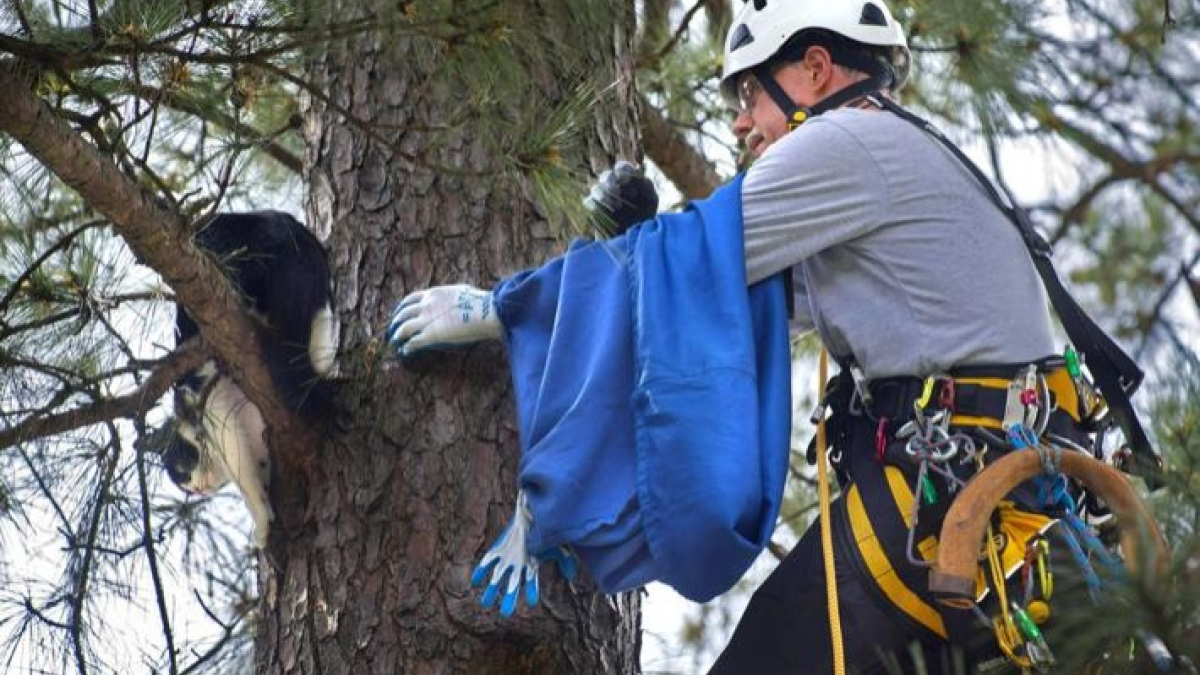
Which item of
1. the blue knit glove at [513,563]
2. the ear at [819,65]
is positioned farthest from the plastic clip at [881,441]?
the ear at [819,65]

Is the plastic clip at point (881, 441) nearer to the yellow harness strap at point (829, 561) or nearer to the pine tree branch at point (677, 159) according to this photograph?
the yellow harness strap at point (829, 561)

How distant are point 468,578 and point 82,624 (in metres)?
0.56

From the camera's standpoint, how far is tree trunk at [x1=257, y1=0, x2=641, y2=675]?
7.50 feet

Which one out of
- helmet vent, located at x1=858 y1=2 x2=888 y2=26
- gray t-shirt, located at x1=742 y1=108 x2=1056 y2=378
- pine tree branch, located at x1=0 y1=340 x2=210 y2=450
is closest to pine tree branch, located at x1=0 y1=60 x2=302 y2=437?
pine tree branch, located at x1=0 y1=340 x2=210 y2=450

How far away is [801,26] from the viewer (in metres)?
2.39

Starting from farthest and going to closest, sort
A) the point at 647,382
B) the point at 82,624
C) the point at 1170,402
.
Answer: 1. the point at 82,624
2. the point at 647,382
3. the point at 1170,402

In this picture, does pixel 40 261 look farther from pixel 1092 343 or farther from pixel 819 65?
pixel 1092 343

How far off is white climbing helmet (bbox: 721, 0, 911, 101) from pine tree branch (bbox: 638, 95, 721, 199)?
2.44 feet

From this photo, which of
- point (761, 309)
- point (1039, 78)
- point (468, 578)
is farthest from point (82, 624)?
point (1039, 78)

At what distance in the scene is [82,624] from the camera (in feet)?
8.09

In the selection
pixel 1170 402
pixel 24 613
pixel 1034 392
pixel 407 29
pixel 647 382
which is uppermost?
pixel 407 29

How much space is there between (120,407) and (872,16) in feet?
3.55

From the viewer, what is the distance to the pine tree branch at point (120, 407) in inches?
90.4

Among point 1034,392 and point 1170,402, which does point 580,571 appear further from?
point 1170,402
